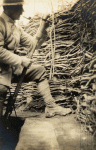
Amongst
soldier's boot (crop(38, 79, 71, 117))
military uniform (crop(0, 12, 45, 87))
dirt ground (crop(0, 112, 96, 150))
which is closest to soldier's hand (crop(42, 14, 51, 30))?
military uniform (crop(0, 12, 45, 87))

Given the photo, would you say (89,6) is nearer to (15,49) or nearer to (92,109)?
(15,49)

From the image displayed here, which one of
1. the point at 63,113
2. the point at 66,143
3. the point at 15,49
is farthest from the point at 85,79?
the point at 15,49

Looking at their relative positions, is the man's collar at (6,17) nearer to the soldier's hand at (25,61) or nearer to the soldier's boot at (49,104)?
the soldier's hand at (25,61)

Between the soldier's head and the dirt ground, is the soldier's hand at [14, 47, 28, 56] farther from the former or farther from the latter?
the dirt ground

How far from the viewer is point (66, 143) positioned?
3.54ft

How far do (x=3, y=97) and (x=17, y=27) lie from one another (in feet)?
1.92

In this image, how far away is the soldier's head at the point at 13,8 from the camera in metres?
1.19

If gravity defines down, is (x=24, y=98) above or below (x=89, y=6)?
below

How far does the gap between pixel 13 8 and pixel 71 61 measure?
63cm

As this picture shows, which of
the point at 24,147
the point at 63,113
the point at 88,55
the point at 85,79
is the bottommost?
the point at 24,147

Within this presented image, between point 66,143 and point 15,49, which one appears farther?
point 15,49

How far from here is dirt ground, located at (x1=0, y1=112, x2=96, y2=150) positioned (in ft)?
3.53

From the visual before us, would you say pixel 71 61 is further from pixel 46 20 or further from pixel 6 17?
pixel 6 17

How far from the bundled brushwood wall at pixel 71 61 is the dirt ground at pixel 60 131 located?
70 mm
